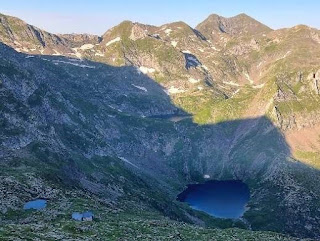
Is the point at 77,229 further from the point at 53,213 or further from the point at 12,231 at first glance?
the point at 53,213

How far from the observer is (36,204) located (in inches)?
5960

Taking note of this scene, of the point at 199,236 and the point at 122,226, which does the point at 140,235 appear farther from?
the point at 199,236

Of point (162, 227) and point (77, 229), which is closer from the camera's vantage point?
point (77, 229)

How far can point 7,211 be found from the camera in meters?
137

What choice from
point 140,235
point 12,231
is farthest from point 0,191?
point 12,231

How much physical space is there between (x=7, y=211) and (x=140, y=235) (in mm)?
55599

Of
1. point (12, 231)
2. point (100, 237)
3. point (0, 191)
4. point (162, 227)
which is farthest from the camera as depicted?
point (0, 191)

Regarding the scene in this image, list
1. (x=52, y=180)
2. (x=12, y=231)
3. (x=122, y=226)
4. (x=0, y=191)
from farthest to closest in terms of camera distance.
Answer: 1. (x=52, y=180)
2. (x=0, y=191)
3. (x=122, y=226)
4. (x=12, y=231)

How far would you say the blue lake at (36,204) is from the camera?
146m

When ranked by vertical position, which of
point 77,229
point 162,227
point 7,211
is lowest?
point 7,211

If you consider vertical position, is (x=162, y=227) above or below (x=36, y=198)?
above

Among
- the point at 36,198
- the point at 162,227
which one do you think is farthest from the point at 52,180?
the point at 162,227

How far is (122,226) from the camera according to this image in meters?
114

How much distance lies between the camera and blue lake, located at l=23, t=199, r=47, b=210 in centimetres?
14638
